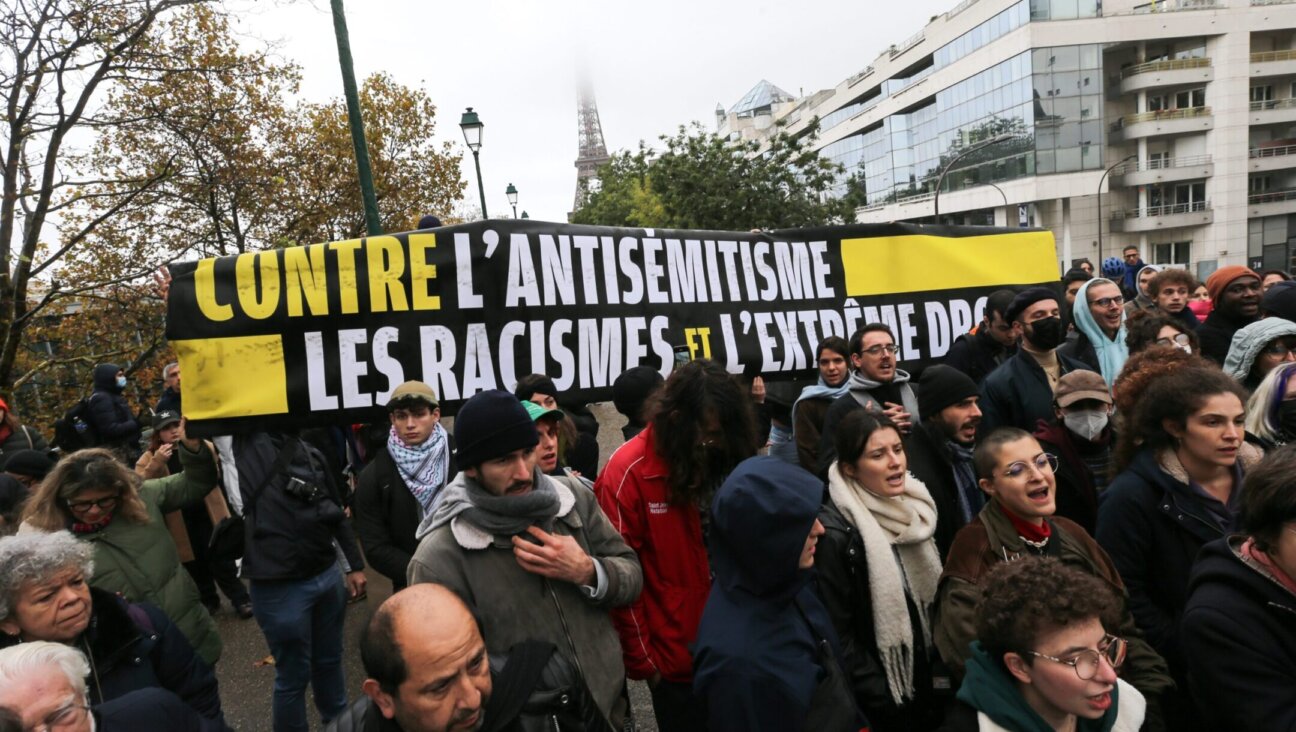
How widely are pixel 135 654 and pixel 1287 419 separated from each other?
427 centimetres

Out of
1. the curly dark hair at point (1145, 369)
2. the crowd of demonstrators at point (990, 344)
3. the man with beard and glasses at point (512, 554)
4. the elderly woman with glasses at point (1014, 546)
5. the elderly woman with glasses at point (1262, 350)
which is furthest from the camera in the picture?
the crowd of demonstrators at point (990, 344)

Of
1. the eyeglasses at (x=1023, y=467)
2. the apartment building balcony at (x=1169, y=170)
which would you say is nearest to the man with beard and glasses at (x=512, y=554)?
the eyeglasses at (x=1023, y=467)

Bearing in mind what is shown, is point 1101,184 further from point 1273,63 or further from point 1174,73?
point 1273,63

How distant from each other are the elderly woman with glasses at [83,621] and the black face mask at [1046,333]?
4.21 meters

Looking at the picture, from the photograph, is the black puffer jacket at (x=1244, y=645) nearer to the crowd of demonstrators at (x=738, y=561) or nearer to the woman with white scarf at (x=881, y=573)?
the crowd of demonstrators at (x=738, y=561)

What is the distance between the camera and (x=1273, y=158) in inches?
1535

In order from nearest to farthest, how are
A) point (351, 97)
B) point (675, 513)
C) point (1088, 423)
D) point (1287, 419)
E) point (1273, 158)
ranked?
1. point (675, 513)
2. point (1287, 419)
3. point (1088, 423)
4. point (351, 97)
5. point (1273, 158)

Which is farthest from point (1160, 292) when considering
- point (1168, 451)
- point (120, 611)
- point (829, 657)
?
point (120, 611)

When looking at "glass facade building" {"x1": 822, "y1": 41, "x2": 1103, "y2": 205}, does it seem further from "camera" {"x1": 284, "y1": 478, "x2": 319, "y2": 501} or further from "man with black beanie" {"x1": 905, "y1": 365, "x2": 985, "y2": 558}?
"camera" {"x1": 284, "y1": 478, "x2": 319, "y2": 501}

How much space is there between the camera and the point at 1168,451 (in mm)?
2533

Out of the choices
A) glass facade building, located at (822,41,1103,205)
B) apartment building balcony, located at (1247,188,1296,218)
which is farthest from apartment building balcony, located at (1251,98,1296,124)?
glass facade building, located at (822,41,1103,205)

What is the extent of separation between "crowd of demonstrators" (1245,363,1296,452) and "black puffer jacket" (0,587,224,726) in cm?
396

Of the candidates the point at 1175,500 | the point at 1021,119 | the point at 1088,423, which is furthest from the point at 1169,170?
the point at 1175,500

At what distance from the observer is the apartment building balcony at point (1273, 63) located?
125 ft
